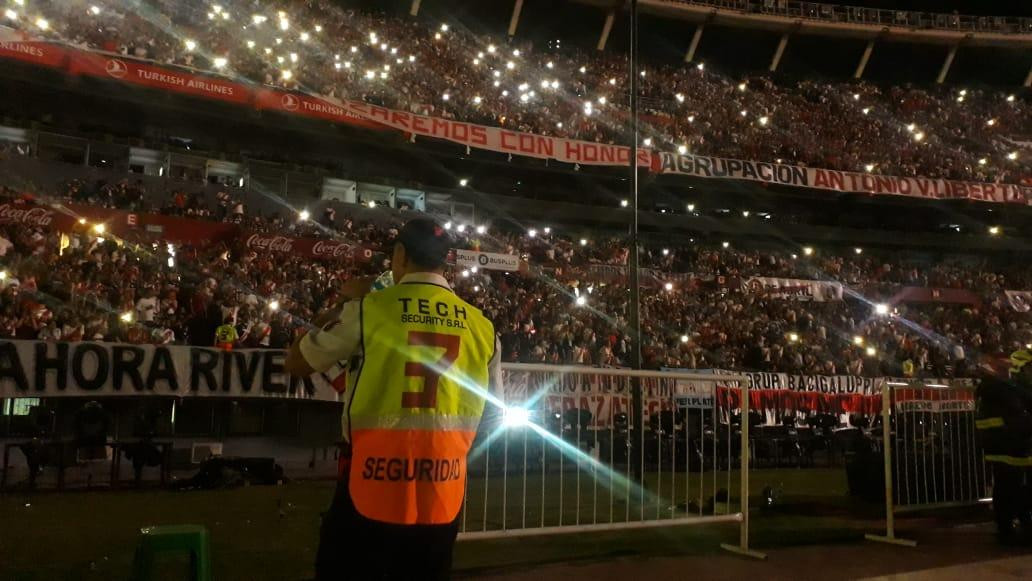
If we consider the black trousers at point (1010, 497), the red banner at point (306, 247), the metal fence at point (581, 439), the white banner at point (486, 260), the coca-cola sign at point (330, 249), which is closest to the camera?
the metal fence at point (581, 439)

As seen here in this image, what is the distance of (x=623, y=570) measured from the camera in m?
5.01

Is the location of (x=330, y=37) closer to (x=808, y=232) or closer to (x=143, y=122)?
(x=143, y=122)

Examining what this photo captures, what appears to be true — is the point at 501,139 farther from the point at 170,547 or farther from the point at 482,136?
the point at 170,547

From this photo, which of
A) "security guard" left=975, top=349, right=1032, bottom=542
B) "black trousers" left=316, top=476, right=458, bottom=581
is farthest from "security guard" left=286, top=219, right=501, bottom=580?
"security guard" left=975, top=349, right=1032, bottom=542

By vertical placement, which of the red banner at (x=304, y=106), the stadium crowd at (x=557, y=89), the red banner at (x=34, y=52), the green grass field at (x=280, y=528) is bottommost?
the green grass field at (x=280, y=528)

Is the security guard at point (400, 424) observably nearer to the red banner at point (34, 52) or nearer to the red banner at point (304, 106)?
the red banner at point (34, 52)

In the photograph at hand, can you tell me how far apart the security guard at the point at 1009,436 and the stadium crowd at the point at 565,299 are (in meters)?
8.21

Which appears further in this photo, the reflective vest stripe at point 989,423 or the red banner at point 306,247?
the red banner at point 306,247

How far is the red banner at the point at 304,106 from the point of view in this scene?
789 inches

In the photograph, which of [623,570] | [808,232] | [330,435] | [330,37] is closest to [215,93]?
[330,37]

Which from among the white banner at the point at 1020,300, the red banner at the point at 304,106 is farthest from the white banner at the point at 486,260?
the white banner at the point at 1020,300

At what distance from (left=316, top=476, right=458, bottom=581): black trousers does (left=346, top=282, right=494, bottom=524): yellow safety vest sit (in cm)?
3

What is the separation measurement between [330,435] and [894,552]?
851cm

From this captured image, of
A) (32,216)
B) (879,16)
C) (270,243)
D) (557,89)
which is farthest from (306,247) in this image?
(879,16)
